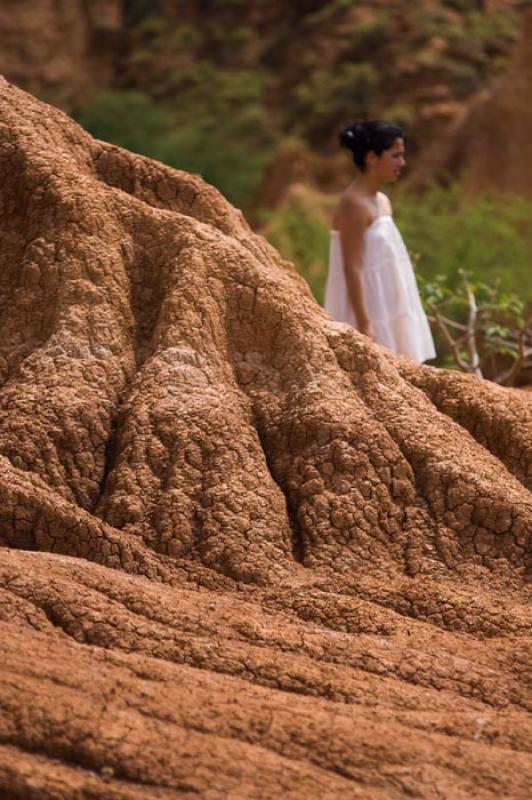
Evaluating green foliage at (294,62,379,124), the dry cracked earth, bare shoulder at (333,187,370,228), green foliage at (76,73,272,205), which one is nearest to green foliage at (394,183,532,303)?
green foliage at (294,62,379,124)

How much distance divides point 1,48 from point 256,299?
1728cm

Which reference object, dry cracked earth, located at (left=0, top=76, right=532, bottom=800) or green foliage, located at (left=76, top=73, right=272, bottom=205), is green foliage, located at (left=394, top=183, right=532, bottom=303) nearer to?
green foliage, located at (left=76, top=73, right=272, bottom=205)

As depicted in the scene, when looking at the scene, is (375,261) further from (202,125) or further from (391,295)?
(202,125)

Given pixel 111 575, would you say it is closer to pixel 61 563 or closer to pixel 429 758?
pixel 61 563

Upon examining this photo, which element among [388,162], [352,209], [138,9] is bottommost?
[352,209]

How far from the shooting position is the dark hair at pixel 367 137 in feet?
19.5

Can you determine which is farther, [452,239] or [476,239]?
[452,239]

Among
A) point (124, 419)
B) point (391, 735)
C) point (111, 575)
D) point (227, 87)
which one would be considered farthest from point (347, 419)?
point (227, 87)

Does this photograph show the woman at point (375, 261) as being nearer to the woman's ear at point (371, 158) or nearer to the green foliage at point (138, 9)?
the woman's ear at point (371, 158)

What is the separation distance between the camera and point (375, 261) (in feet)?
19.2

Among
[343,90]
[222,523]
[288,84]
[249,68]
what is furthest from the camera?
[249,68]

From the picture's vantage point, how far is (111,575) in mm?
3029

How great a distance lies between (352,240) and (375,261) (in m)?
0.13

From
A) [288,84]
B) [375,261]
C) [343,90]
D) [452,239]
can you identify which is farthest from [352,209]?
[288,84]
